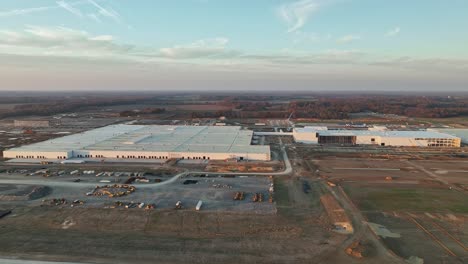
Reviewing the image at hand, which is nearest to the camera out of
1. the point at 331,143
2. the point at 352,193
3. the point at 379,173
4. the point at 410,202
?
the point at 410,202

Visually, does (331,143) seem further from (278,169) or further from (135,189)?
(135,189)

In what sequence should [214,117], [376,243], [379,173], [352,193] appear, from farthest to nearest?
[214,117] < [379,173] < [352,193] < [376,243]

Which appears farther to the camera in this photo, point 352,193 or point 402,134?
point 402,134

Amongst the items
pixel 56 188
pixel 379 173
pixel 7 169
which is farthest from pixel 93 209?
pixel 379 173

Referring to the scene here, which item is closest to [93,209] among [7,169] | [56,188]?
[56,188]

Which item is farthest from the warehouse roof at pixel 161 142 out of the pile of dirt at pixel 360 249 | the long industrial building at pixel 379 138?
the pile of dirt at pixel 360 249

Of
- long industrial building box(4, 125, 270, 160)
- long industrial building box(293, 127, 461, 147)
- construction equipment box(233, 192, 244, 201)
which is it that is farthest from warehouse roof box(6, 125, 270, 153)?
construction equipment box(233, 192, 244, 201)

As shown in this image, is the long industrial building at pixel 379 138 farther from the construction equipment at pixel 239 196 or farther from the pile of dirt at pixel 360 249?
the pile of dirt at pixel 360 249
